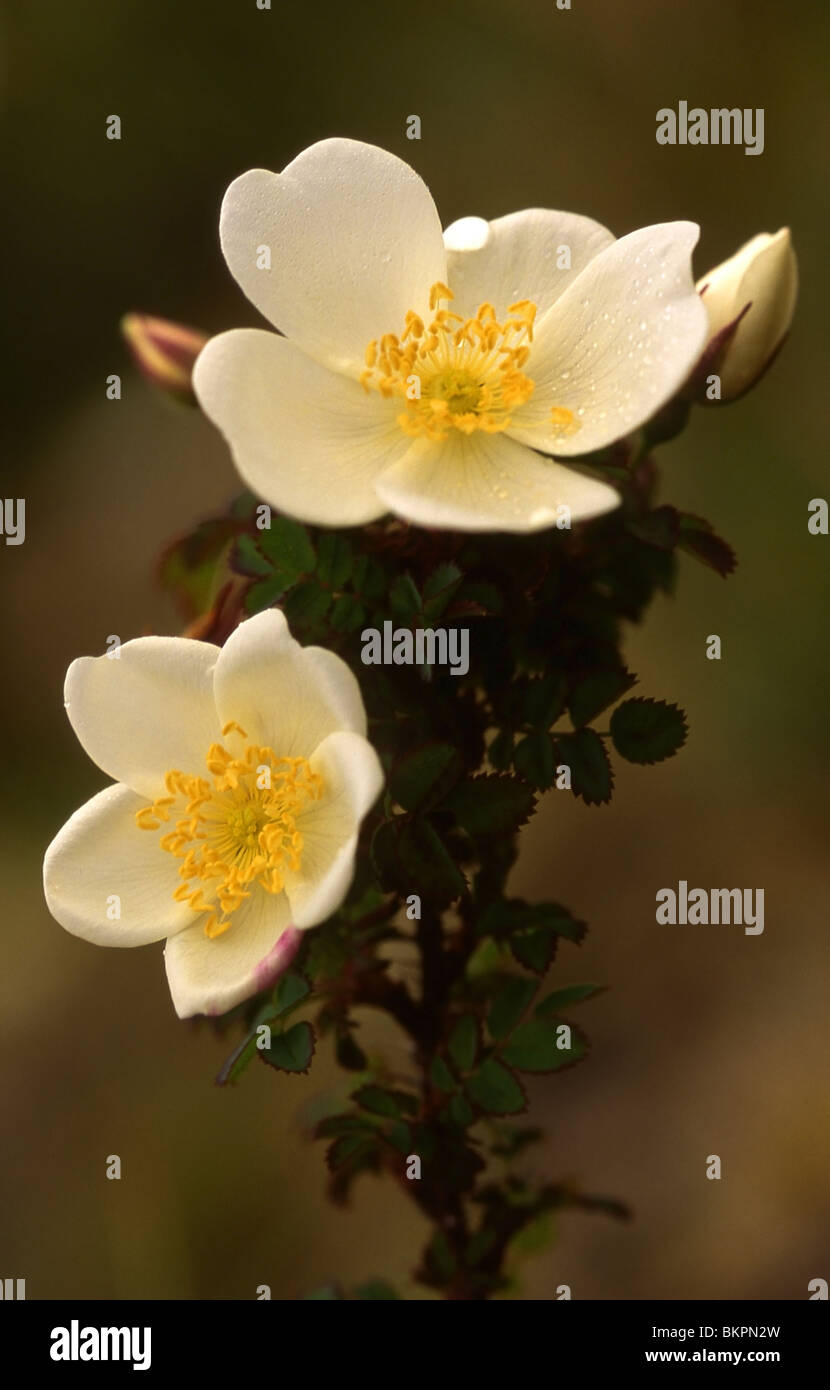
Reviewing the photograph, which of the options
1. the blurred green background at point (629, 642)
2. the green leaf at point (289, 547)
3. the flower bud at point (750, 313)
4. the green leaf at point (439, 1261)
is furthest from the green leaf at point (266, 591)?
the blurred green background at point (629, 642)

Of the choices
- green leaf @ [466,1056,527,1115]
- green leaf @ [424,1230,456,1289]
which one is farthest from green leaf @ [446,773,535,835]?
green leaf @ [424,1230,456,1289]

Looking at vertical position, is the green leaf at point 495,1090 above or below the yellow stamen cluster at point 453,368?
below

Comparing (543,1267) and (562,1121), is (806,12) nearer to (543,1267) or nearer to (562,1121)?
(562,1121)

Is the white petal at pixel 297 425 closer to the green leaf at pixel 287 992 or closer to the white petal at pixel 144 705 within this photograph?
the white petal at pixel 144 705

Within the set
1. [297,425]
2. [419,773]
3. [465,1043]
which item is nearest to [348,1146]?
[465,1043]

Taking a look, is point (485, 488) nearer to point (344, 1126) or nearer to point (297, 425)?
point (297, 425)

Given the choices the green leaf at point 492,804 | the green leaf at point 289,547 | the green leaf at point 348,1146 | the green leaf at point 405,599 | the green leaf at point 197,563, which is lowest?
the green leaf at point 348,1146
